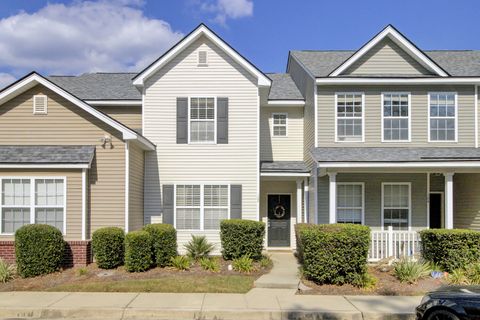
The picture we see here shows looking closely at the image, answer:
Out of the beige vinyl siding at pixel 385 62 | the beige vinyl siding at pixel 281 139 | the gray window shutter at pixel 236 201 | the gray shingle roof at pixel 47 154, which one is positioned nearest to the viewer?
the gray shingle roof at pixel 47 154

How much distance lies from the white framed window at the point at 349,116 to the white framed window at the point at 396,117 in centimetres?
81

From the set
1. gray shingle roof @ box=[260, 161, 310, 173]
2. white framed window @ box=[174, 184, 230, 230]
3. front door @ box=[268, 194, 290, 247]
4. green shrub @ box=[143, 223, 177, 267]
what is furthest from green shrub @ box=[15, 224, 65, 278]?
front door @ box=[268, 194, 290, 247]

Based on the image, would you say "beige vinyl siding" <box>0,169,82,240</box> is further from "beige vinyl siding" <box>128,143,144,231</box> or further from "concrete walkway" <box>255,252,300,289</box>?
"concrete walkway" <box>255,252,300,289</box>

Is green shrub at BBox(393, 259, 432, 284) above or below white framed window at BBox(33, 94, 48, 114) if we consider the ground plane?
below

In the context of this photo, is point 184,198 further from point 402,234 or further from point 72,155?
point 402,234

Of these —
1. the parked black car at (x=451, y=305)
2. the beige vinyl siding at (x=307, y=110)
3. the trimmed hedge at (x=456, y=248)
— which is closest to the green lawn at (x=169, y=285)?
the parked black car at (x=451, y=305)

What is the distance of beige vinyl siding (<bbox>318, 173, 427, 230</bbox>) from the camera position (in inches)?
691

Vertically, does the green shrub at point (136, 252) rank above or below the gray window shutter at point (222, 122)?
below

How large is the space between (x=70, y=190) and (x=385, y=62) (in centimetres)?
1161

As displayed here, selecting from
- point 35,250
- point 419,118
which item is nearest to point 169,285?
point 35,250

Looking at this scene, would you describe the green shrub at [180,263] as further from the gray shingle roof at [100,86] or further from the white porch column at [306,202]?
the gray shingle roof at [100,86]

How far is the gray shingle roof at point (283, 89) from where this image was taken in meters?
19.7

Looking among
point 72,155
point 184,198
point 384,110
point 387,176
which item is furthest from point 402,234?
point 72,155

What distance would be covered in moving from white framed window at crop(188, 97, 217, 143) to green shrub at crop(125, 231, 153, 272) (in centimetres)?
462
